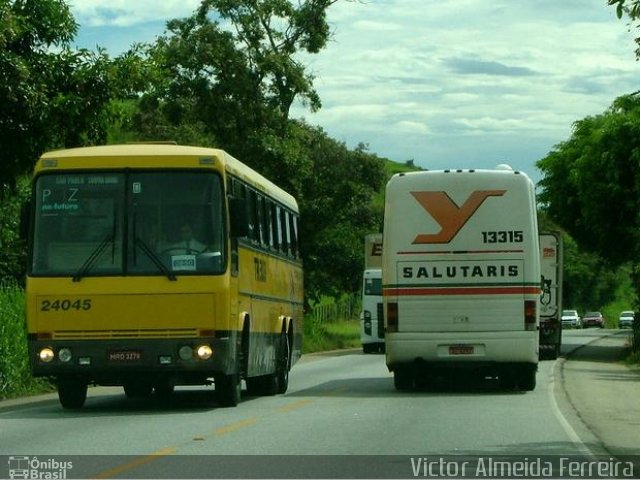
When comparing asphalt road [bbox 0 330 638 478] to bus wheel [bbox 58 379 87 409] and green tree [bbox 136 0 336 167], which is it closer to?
bus wheel [bbox 58 379 87 409]

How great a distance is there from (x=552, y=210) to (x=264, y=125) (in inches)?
408

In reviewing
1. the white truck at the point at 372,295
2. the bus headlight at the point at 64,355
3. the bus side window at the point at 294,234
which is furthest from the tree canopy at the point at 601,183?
the bus headlight at the point at 64,355

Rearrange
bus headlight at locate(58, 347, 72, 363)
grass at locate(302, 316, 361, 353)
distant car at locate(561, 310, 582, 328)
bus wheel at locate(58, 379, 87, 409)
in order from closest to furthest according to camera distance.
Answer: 1. bus headlight at locate(58, 347, 72, 363)
2. bus wheel at locate(58, 379, 87, 409)
3. grass at locate(302, 316, 361, 353)
4. distant car at locate(561, 310, 582, 328)

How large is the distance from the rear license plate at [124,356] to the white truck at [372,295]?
2951cm

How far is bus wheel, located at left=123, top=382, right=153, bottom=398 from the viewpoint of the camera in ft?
66.0

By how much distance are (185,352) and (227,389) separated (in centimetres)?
161

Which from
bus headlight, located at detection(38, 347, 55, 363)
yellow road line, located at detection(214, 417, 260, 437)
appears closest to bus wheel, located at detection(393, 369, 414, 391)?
yellow road line, located at detection(214, 417, 260, 437)

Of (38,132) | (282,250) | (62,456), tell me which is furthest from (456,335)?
(62,456)

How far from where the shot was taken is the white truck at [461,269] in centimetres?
2211

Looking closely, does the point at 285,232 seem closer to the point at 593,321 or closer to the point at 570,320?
the point at 570,320

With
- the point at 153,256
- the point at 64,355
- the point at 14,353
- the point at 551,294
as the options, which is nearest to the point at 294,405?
the point at 153,256

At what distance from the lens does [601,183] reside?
4244cm

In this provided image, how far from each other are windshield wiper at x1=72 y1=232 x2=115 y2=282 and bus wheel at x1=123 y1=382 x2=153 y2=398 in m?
2.28

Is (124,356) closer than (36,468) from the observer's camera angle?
No
